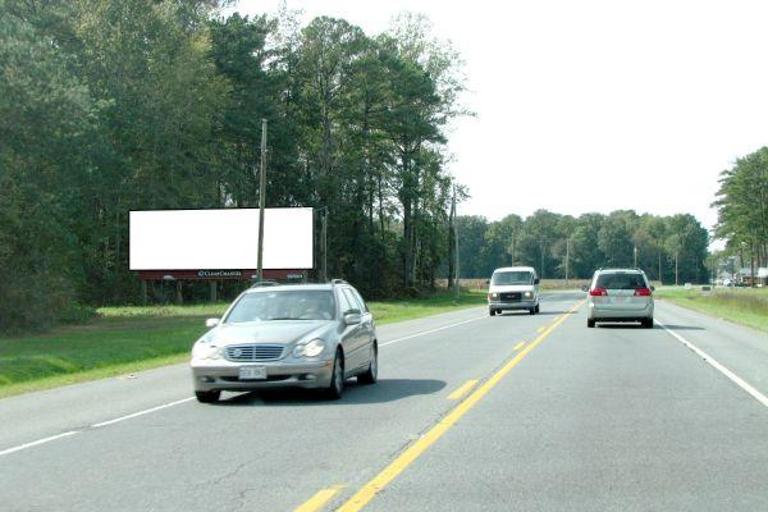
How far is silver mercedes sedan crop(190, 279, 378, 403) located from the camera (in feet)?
44.1

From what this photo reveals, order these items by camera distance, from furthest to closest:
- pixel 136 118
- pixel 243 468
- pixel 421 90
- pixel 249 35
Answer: pixel 421 90 < pixel 249 35 < pixel 136 118 < pixel 243 468

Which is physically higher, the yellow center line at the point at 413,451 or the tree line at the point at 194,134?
the tree line at the point at 194,134

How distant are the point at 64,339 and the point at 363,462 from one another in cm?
2382

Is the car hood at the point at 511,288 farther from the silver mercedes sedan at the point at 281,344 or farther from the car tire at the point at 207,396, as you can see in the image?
the car tire at the point at 207,396

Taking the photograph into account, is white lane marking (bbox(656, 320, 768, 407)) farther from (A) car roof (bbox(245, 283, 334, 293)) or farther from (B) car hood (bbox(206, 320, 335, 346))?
(A) car roof (bbox(245, 283, 334, 293))

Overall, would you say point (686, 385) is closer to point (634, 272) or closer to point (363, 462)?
point (363, 462)

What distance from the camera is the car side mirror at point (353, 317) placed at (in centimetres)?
1507

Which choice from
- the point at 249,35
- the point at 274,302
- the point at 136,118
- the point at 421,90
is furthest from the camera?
the point at 421,90

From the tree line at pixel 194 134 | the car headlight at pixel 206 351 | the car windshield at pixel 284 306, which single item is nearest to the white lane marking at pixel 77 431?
the car headlight at pixel 206 351

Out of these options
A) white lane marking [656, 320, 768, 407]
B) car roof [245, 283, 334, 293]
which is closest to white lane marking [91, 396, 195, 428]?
car roof [245, 283, 334, 293]

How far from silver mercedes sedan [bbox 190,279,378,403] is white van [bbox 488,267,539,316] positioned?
2953 cm

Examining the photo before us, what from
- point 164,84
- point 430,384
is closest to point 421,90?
point 164,84

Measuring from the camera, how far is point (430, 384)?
15883mm

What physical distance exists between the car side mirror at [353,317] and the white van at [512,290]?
28.9 metres
